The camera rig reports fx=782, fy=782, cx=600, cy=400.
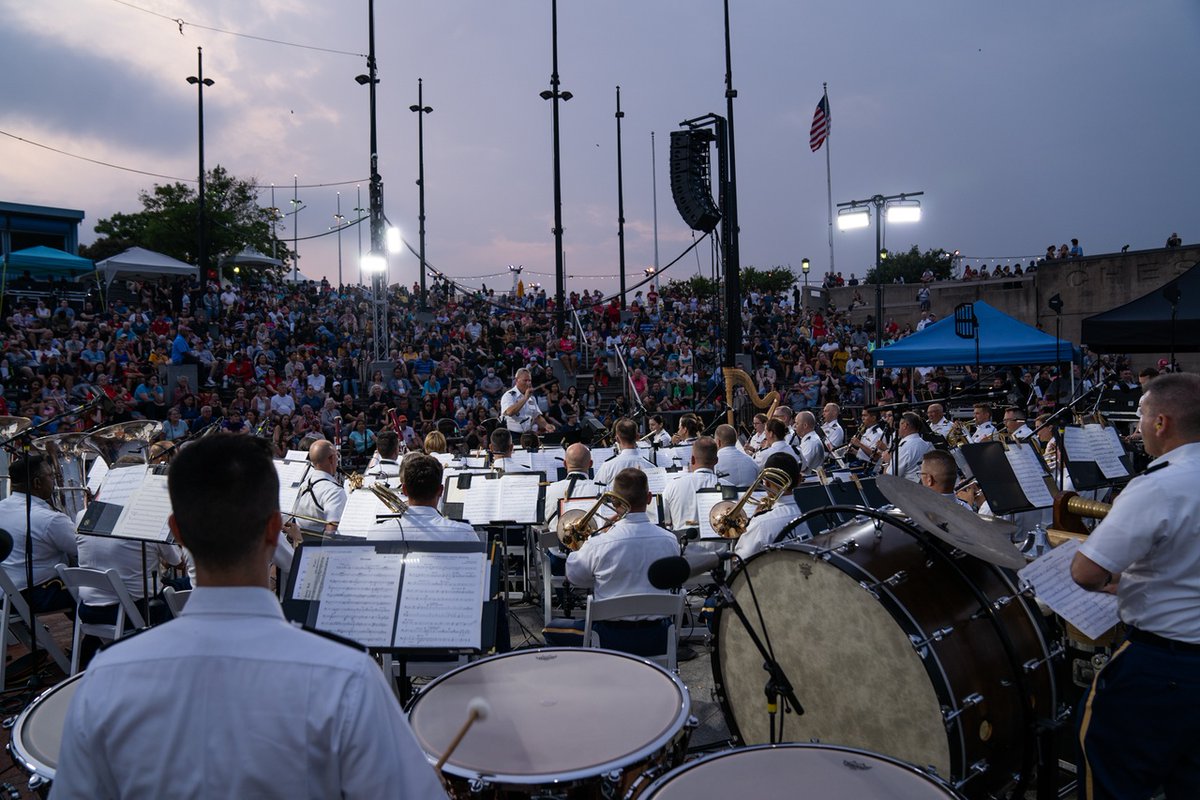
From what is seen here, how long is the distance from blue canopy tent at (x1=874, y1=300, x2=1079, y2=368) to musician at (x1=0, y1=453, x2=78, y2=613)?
14.1 metres

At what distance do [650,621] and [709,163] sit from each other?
1281 centimetres

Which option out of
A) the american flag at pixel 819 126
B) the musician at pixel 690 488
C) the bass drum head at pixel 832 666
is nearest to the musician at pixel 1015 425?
the musician at pixel 690 488

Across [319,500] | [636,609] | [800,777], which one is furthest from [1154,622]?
[319,500]

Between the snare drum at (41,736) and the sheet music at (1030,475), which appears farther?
the sheet music at (1030,475)

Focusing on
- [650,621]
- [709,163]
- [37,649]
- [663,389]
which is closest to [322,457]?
[37,649]

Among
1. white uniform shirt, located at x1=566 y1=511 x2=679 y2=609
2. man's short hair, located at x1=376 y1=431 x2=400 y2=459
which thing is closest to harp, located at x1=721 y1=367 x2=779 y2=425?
man's short hair, located at x1=376 y1=431 x2=400 y2=459

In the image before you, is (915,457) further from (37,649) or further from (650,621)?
(37,649)

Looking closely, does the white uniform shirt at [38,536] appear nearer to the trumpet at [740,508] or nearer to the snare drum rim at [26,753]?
the snare drum rim at [26,753]

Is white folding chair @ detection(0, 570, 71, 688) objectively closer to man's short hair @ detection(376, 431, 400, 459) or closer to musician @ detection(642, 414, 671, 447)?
man's short hair @ detection(376, 431, 400, 459)

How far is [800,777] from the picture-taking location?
8.26 ft

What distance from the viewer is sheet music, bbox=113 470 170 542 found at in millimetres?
4852

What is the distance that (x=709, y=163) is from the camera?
628 inches

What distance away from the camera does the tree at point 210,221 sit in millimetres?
44812

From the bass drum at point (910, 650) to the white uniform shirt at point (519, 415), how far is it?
30.4 feet
